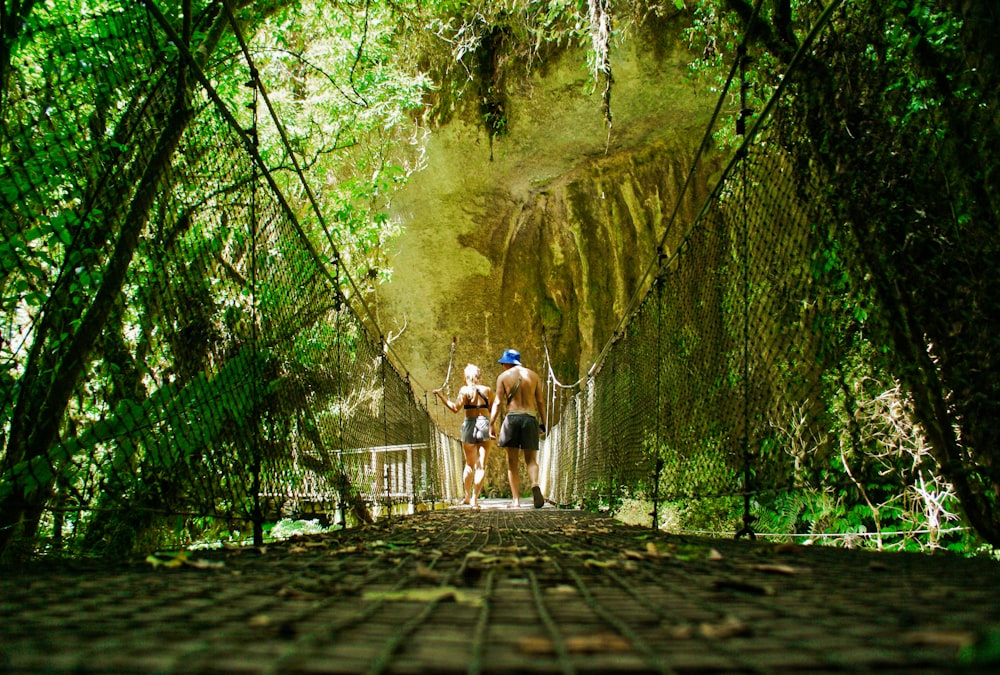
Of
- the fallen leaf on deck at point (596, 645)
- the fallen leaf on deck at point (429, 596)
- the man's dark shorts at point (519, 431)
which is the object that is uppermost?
the man's dark shorts at point (519, 431)

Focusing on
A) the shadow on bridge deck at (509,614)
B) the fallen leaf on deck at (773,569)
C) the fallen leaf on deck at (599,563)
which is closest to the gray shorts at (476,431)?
the shadow on bridge deck at (509,614)

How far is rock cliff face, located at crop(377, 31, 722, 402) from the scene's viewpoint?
27.5 feet

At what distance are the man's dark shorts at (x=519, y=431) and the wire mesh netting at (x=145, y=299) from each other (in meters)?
2.45

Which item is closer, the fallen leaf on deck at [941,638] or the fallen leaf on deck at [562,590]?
the fallen leaf on deck at [941,638]

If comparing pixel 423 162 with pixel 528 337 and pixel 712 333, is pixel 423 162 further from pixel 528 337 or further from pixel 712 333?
pixel 712 333

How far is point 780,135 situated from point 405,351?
28.9 feet

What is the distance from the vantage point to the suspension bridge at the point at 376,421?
638mm

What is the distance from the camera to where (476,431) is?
5348mm

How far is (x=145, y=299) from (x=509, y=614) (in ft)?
4.28

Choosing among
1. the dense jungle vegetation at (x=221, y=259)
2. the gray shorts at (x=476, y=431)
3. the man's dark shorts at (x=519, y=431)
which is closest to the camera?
the dense jungle vegetation at (x=221, y=259)

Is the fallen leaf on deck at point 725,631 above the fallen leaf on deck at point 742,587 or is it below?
above

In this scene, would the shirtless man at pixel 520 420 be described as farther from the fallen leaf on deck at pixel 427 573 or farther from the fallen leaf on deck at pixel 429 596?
the fallen leaf on deck at pixel 429 596

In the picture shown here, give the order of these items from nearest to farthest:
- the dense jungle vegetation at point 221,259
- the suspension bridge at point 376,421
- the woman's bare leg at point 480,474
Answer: the suspension bridge at point 376,421
the dense jungle vegetation at point 221,259
the woman's bare leg at point 480,474

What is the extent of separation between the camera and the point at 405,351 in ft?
33.8
